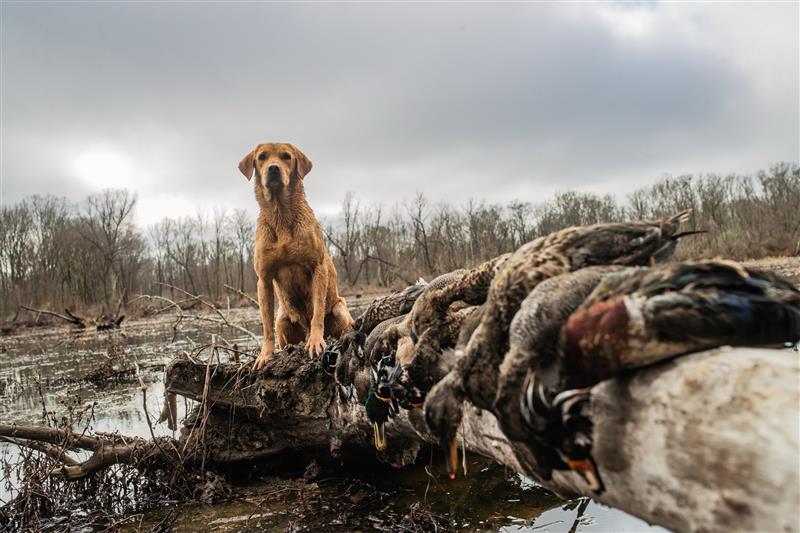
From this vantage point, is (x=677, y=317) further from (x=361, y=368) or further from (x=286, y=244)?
(x=286, y=244)

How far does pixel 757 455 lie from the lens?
1.51 metres

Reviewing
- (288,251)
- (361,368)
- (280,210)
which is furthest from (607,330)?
(280,210)

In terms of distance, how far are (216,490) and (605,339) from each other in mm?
5059

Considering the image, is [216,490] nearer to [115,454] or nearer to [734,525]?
[115,454]

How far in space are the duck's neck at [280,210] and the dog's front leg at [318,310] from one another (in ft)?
2.00

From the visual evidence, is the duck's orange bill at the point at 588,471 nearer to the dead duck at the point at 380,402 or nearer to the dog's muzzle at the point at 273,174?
the dead duck at the point at 380,402

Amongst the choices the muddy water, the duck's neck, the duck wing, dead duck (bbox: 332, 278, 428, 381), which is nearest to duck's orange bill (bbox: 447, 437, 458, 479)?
the duck wing

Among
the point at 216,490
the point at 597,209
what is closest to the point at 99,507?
the point at 216,490

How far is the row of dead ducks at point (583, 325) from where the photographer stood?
177 cm

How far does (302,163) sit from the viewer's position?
672 centimetres

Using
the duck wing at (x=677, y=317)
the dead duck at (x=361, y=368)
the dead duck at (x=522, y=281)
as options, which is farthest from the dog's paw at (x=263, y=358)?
the duck wing at (x=677, y=317)

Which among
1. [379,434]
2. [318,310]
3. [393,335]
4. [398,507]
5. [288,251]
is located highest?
[288,251]

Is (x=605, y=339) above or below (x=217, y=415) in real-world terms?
above

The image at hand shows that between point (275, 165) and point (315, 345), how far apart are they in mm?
2168
